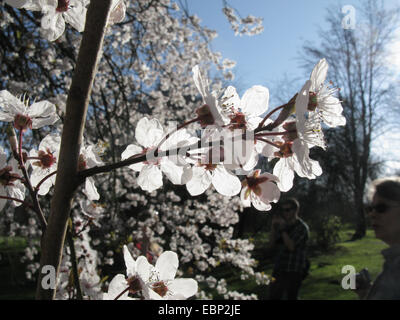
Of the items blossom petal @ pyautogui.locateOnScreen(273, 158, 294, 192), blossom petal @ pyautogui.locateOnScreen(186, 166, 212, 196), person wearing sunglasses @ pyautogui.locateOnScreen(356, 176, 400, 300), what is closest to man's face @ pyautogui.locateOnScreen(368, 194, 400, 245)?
person wearing sunglasses @ pyautogui.locateOnScreen(356, 176, 400, 300)

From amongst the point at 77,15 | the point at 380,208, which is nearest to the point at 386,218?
the point at 380,208

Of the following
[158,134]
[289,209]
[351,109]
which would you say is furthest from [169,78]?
[351,109]

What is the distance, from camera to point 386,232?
1.71 metres

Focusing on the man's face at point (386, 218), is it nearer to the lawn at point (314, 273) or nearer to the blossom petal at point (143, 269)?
the blossom petal at point (143, 269)

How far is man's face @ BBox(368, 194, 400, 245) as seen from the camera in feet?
5.55

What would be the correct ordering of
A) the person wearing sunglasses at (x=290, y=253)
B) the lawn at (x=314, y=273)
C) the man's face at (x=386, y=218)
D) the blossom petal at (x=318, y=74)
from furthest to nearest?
the lawn at (x=314, y=273)
the person wearing sunglasses at (x=290, y=253)
the man's face at (x=386, y=218)
the blossom petal at (x=318, y=74)

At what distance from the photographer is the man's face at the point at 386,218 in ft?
5.55

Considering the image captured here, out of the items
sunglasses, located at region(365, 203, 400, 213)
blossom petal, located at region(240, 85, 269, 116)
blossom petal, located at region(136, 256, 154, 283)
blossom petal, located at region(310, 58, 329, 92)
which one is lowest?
blossom petal, located at region(136, 256, 154, 283)

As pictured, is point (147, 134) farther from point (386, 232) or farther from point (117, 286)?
point (386, 232)

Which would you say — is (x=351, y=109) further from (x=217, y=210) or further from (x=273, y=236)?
(x=273, y=236)

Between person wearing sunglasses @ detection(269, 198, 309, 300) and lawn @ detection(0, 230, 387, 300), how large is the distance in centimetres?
145

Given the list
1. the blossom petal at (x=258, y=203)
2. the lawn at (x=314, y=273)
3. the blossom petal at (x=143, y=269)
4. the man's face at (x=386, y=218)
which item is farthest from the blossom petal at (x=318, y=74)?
the lawn at (x=314, y=273)

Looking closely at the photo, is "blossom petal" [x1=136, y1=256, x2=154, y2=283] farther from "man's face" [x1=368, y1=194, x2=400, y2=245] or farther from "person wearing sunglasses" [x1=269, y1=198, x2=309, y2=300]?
"person wearing sunglasses" [x1=269, y1=198, x2=309, y2=300]

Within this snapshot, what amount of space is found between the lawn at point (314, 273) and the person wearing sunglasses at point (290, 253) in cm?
145
